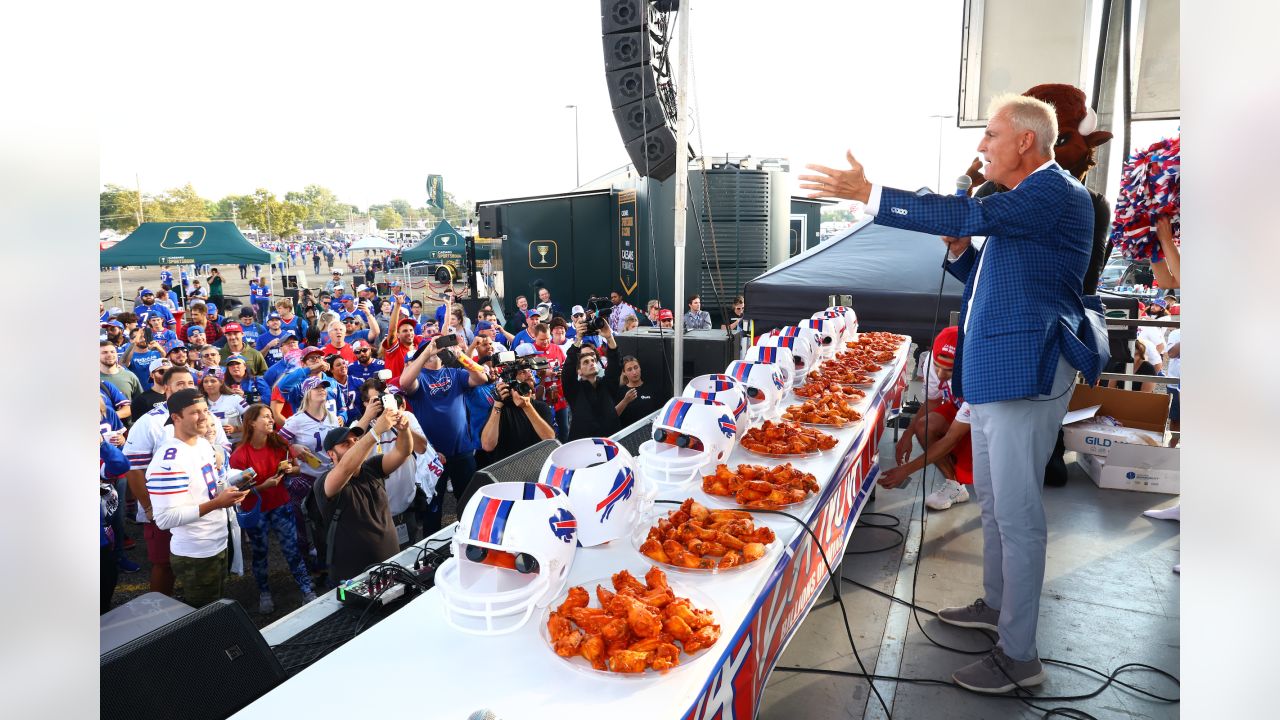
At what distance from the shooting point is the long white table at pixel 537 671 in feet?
4.07

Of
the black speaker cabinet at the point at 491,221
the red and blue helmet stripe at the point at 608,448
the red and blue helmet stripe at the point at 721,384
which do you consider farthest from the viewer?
the black speaker cabinet at the point at 491,221

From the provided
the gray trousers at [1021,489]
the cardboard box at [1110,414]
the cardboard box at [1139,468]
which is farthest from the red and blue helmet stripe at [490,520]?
the cardboard box at [1139,468]

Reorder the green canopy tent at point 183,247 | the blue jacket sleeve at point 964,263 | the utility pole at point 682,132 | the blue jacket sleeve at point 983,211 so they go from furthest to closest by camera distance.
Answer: the green canopy tent at point 183,247, the utility pole at point 682,132, the blue jacket sleeve at point 964,263, the blue jacket sleeve at point 983,211

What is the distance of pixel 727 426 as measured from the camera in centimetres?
232

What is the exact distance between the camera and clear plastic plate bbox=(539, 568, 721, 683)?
1.28 m

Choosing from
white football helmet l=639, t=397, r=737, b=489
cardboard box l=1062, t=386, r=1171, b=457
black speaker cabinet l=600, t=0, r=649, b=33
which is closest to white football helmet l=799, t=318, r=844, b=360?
cardboard box l=1062, t=386, r=1171, b=457

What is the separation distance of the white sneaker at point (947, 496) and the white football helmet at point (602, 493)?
279 centimetres

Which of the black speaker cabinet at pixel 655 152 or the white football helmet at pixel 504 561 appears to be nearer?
the white football helmet at pixel 504 561

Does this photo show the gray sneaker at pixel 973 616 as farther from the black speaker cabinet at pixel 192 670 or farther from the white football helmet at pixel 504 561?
the black speaker cabinet at pixel 192 670

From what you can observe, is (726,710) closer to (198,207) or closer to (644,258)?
(644,258)

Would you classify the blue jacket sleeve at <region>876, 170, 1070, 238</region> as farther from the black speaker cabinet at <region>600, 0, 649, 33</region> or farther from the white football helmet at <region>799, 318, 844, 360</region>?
the black speaker cabinet at <region>600, 0, 649, 33</region>

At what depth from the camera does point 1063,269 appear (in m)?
2.34

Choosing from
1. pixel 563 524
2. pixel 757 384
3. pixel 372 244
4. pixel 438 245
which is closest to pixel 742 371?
pixel 757 384
